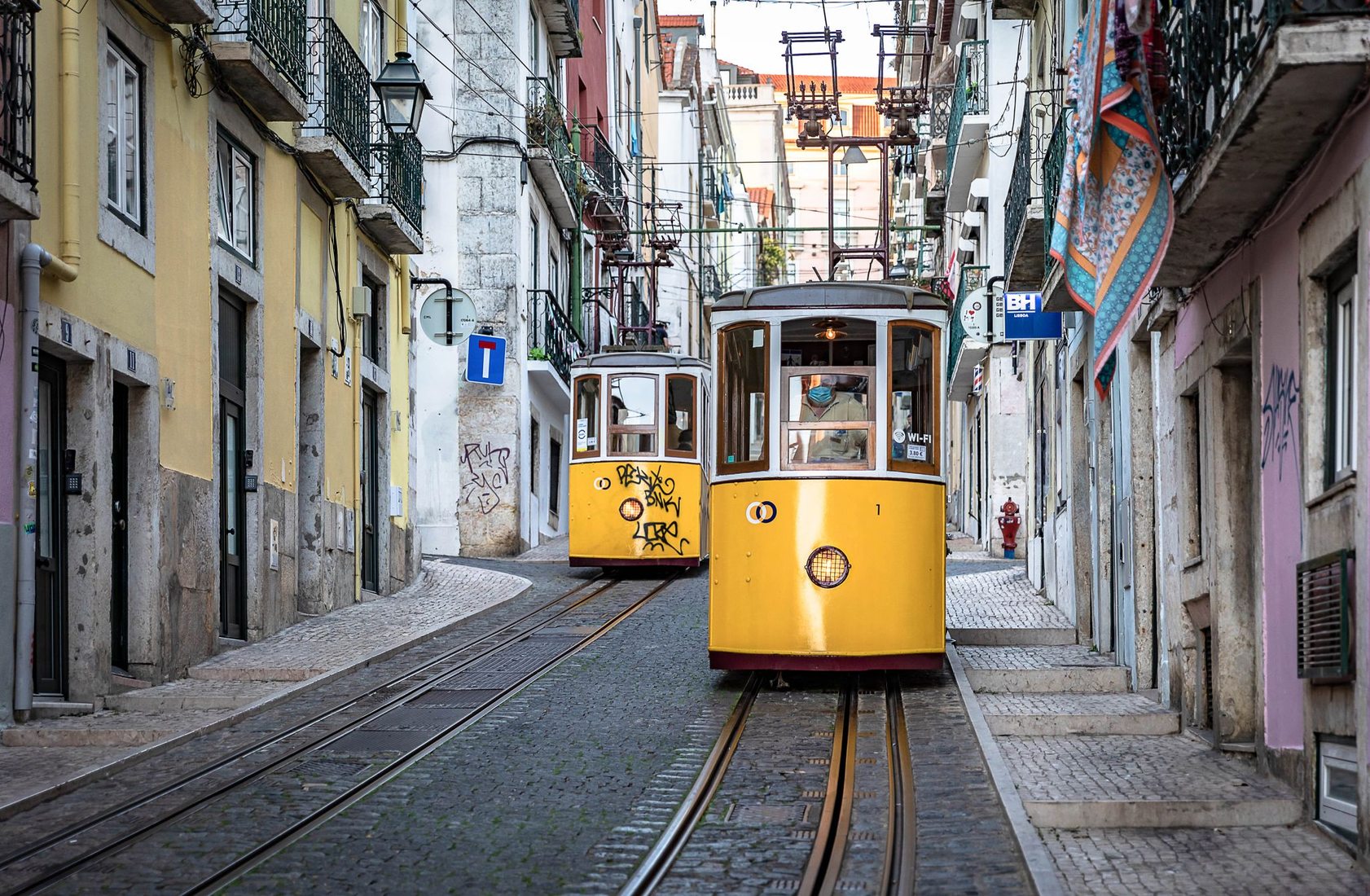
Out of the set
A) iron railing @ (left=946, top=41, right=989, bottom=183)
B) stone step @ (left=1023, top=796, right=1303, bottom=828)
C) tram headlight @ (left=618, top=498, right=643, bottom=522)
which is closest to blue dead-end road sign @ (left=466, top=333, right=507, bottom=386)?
tram headlight @ (left=618, top=498, right=643, bottom=522)

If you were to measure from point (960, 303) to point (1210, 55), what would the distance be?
74.7 ft

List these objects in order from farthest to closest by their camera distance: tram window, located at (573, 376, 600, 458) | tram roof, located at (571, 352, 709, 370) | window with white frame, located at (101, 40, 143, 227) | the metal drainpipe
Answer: tram window, located at (573, 376, 600, 458) < tram roof, located at (571, 352, 709, 370) < window with white frame, located at (101, 40, 143, 227) < the metal drainpipe

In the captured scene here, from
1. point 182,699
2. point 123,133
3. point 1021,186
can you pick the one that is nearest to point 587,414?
point 1021,186

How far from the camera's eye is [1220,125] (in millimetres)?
7914

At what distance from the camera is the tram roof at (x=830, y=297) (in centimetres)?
1268

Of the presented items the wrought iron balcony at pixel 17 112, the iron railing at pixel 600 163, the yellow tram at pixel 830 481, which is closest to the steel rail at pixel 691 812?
the yellow tram at pixel 830 481

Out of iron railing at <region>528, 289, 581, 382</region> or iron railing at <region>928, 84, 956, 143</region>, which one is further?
iron railing at <region>928, 84, 956, 143</region>

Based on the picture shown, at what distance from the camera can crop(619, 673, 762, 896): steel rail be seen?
7.02m

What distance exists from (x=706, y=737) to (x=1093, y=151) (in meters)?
3.95

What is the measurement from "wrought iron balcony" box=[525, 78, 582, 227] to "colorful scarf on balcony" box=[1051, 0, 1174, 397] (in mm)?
20397

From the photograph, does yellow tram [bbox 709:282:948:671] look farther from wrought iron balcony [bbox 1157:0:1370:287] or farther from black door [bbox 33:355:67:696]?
black door [bbox 33:355:67:696]

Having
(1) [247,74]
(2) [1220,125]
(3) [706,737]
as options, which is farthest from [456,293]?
(2) [1220,125]

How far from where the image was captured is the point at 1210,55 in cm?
838

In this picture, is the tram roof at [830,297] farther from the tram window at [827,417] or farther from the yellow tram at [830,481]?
the tram window at [827,417]
